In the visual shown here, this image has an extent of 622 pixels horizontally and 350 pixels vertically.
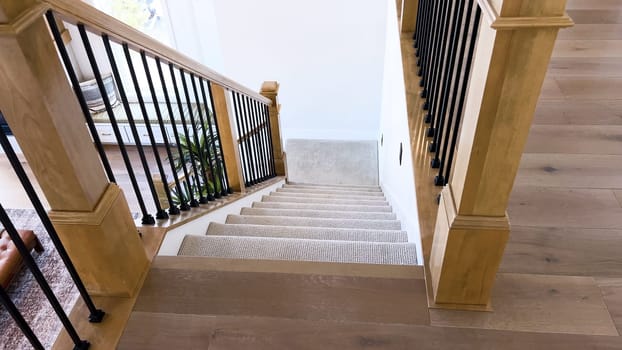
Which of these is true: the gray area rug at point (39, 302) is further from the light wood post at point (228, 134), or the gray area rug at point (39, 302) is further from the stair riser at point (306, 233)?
the stair riser at point (306, 233)

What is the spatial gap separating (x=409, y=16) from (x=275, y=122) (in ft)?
4.94

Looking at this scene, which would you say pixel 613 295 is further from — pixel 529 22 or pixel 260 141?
pixel 260 141

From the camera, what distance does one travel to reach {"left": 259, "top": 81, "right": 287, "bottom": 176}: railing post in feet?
11.7

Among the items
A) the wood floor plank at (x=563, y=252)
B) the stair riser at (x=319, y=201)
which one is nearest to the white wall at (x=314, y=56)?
the stair riser at (x=319, y=201)

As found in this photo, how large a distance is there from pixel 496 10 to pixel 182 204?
60.0 inches

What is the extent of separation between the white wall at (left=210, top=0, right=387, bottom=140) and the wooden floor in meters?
3.94

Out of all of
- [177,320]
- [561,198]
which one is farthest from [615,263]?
[177,320]

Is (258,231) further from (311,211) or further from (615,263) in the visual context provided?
(615,263)

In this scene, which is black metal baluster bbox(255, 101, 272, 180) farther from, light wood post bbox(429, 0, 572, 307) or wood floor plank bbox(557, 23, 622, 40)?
light wood post bbox(429, 0, 572, 307)

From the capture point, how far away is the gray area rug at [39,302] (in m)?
3.36

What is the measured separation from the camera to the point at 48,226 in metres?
1.18

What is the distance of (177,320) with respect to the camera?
4.35ft

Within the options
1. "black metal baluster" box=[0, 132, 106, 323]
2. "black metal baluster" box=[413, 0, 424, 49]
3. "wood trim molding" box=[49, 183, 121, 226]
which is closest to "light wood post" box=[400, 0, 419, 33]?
"black metal baluster" box=[413, 0, 424, 49]

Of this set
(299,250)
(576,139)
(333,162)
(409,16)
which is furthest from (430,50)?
(333,162)
